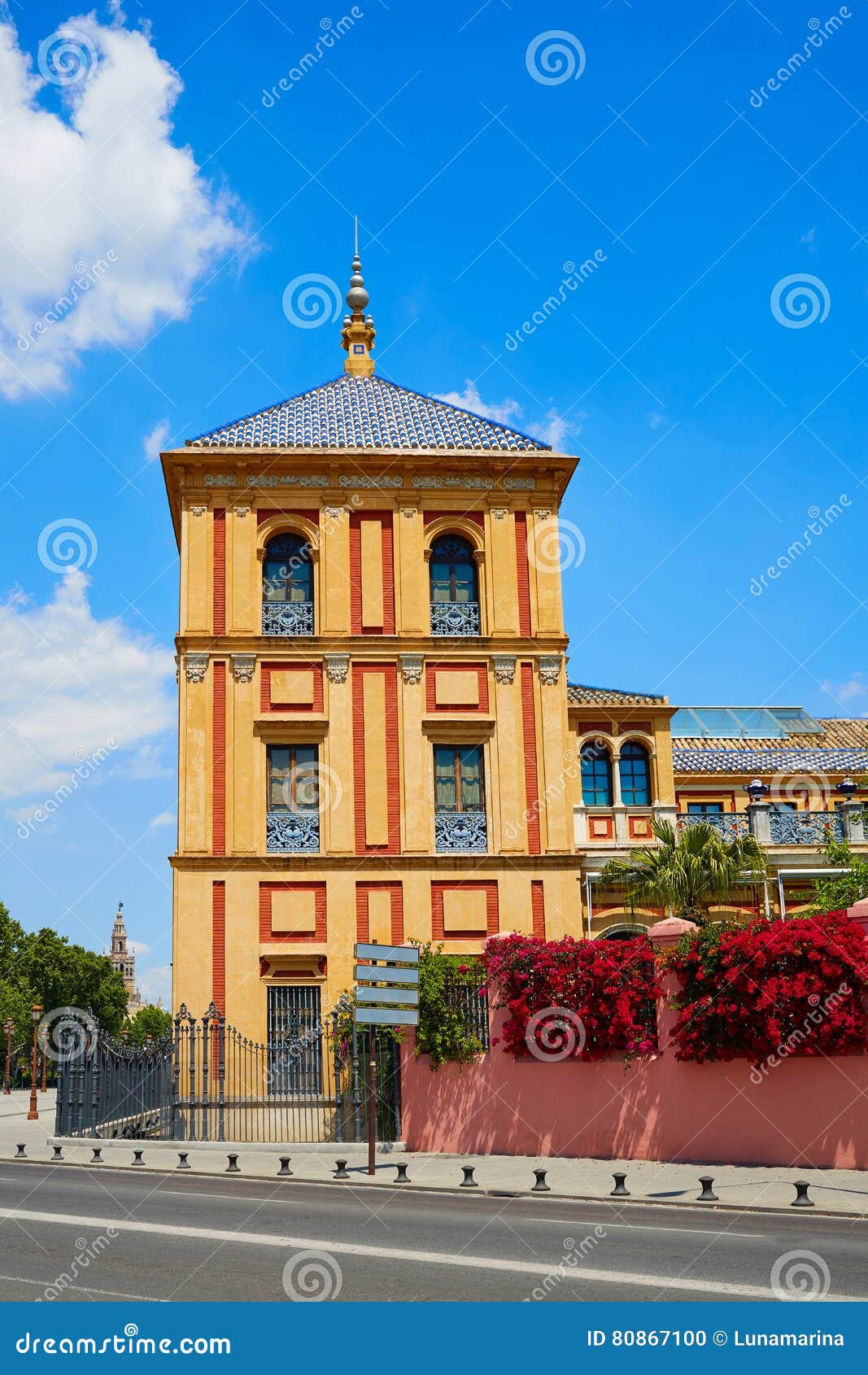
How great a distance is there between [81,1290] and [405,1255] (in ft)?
8.74

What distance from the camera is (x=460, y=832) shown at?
28.8 meters

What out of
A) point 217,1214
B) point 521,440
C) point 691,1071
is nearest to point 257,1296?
point 217,1214

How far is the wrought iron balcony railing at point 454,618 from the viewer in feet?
98.5

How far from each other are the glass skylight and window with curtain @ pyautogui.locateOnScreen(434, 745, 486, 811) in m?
20.3

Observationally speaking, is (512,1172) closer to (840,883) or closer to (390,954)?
(390,954)

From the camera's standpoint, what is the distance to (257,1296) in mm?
8508

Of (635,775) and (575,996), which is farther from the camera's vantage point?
(635,775)

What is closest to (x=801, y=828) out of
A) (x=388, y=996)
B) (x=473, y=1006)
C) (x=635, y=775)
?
(x=635, y=775)

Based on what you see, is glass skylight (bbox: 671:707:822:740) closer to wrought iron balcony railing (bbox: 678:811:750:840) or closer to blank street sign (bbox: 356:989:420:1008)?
wrought iron balcony railing (bbox: 678:811:750:840)

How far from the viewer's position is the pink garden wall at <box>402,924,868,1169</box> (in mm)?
Result: 16844

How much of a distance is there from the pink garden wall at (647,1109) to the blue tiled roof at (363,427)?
14851 millimetres

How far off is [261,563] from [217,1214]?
18.5m

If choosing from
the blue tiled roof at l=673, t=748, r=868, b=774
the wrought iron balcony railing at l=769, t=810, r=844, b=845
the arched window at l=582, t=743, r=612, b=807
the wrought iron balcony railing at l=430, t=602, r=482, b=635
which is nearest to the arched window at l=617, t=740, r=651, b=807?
the arched window at l=582, t=743, r=612, b=807

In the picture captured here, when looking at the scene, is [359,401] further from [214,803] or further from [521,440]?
[214,803]
